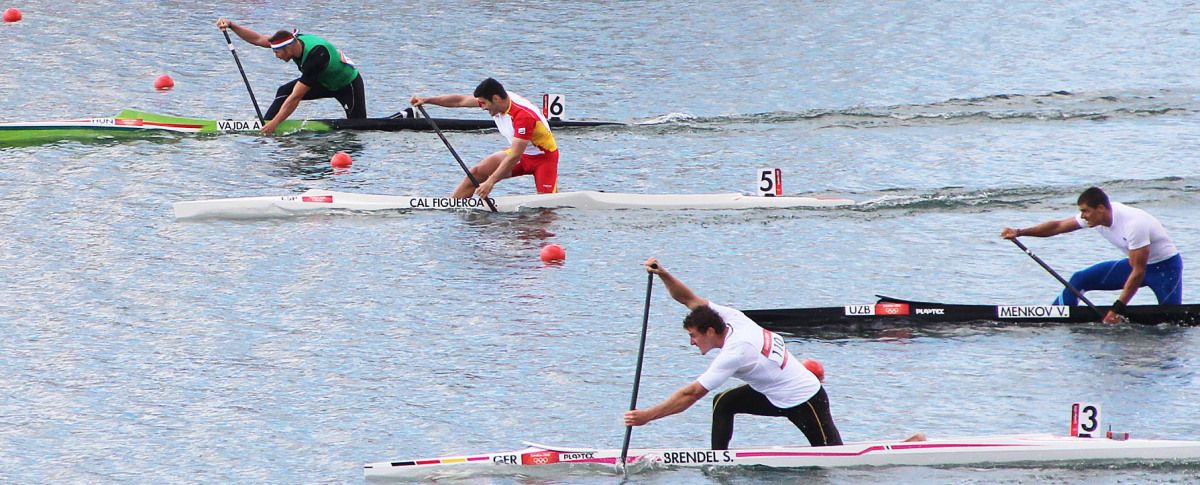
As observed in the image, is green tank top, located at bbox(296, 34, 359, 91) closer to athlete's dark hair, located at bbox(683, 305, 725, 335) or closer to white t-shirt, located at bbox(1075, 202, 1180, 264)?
white t-shirt, located at bbox(1075, 202, 1180, 264)

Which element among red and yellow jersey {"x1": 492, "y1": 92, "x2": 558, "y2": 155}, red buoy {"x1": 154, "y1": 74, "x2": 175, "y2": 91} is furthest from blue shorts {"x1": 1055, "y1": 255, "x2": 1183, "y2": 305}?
red buoy {"x1": 154, "y1": 74, "x2": 175, "y2": 91}

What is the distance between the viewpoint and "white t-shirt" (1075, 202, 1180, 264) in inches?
594

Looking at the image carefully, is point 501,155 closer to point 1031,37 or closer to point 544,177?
point 544,177

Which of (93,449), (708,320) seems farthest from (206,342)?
(708,320)

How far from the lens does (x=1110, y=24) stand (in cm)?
3319

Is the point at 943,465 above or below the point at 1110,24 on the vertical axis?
below

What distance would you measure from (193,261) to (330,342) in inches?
141

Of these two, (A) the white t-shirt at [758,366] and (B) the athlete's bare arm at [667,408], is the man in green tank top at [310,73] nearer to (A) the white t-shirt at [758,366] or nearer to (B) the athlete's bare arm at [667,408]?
(B) the athlete's bare arm at [667,408]

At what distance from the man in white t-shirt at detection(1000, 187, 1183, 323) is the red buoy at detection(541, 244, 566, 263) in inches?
227

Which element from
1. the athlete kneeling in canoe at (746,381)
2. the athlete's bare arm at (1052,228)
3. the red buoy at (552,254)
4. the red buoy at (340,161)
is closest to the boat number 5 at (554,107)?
the red buoy at (340,161)

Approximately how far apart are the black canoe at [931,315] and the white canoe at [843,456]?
3365 millimetres

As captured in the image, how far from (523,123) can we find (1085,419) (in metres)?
8.76

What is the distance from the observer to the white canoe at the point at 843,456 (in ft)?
40.3

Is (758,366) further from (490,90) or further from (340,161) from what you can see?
(340,161)
